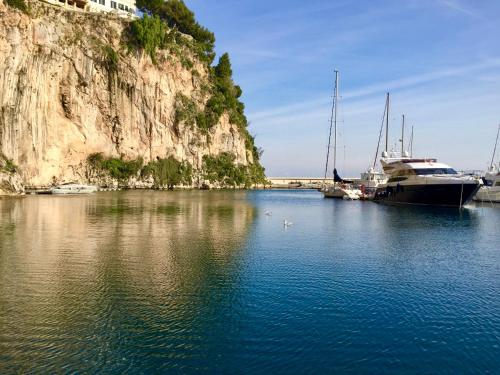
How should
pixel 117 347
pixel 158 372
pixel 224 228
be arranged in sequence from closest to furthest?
pixel 158 372 < pixel 117 347 < pixel 224 228

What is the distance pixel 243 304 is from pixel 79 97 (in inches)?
2949

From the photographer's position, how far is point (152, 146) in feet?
304

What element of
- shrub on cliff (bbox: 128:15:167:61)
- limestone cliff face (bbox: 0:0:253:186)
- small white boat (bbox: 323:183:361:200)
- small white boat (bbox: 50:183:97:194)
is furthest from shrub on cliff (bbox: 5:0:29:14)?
small white boat (bbox: 323:183:361:200)

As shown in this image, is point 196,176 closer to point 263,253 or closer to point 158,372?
point 263,253

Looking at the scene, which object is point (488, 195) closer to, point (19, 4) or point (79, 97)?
point (79, 97)

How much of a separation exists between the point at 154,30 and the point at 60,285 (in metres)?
83.2

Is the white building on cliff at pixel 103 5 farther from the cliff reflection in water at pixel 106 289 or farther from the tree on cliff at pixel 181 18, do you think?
the cliff reflection in water at pixel 106 289

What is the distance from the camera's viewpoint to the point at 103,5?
93375 millimetres

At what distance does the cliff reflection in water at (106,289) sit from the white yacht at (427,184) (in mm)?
31480

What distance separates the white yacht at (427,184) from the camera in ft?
162

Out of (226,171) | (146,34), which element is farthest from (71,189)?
(226,171)

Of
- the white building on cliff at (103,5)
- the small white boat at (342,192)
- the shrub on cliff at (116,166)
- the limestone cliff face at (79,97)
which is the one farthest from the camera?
the white building on cliff at (103,5)

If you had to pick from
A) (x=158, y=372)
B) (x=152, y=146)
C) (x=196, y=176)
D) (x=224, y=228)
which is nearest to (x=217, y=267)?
(x=158, y=372)

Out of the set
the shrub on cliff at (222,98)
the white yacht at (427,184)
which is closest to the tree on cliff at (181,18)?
the shrub on cliff at (222,98)
